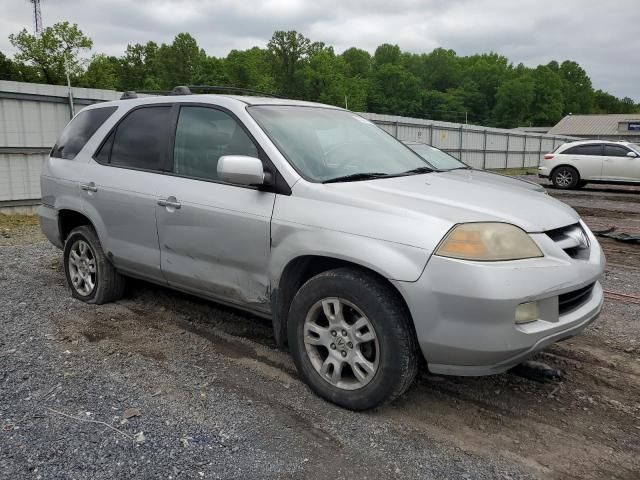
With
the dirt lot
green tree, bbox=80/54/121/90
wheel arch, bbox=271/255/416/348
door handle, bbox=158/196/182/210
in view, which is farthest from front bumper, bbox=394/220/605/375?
green tree, bbox=80/54/121/90

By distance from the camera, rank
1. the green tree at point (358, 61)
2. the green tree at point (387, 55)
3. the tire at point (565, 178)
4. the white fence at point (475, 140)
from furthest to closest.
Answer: the green tree at point (387, 55), the green tree at point (358, 61), the white fence at point (475, 140), the tire at point (565, 178)

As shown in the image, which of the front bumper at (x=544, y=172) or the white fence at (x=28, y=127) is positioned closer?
the white fence at (x=28, y=127)

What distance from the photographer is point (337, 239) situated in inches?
119

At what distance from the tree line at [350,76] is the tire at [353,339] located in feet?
127

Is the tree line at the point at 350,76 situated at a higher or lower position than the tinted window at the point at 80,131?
higher

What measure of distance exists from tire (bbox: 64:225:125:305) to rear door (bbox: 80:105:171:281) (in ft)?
0.70

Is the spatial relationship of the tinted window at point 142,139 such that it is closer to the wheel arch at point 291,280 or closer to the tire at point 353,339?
the wheel arch at point 291,280

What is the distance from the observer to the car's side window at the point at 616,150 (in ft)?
58.7

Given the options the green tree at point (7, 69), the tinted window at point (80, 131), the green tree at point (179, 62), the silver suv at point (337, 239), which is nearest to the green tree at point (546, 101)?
the green tree at point (179, 62)

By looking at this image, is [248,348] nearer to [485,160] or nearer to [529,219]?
[529,219]

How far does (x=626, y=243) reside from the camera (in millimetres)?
8430

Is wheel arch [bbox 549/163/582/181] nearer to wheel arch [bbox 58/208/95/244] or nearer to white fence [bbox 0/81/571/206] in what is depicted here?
white fence [bbox 0/81/571/206]

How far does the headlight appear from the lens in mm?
2719

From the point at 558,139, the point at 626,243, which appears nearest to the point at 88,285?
the point at 626,243
